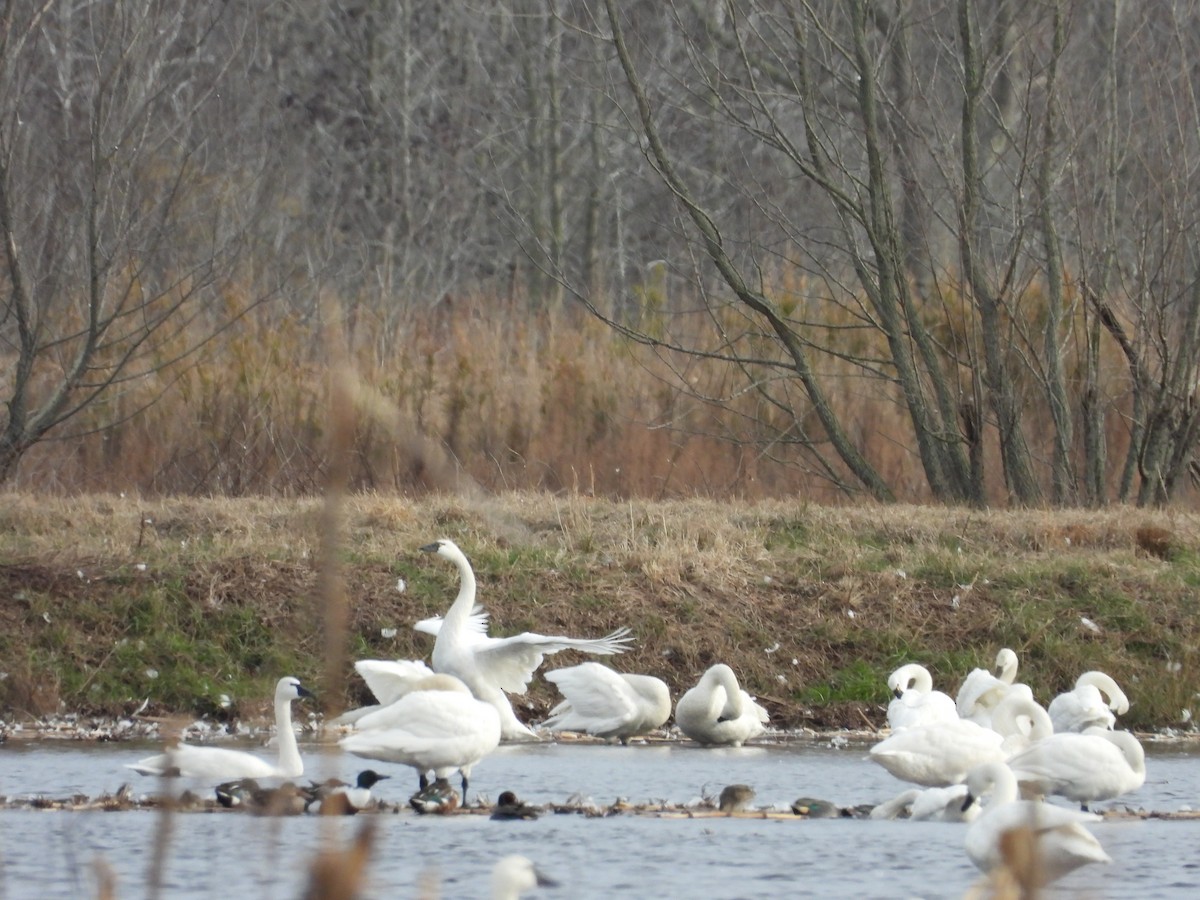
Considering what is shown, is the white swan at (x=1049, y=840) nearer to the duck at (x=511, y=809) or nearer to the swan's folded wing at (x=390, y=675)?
the duck at (x=511, y=809)

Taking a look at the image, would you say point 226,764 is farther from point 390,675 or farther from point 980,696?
point 980,696

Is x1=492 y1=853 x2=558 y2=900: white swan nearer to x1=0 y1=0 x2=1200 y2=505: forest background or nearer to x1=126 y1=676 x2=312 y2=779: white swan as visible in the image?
x1=126 y1=676 x2=312 y2=779: white swan

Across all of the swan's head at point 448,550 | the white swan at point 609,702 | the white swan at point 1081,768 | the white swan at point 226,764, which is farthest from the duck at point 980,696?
the white swan at point 226,764

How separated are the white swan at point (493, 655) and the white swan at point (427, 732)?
58.7 inches

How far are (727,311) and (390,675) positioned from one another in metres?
10.2

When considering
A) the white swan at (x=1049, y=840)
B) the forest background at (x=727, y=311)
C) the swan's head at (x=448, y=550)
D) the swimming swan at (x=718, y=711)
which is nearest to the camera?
the white swan at (x=1049, y=840)

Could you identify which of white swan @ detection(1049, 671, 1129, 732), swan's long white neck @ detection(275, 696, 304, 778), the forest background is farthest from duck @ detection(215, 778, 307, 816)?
the forest background

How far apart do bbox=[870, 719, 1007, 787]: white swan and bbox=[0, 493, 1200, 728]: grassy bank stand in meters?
2.98

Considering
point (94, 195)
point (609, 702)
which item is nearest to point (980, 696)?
point (609, 702)

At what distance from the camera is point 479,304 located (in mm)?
19266

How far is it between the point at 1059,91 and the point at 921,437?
9.64 feet

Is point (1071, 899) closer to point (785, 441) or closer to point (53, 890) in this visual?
point (53, 890)

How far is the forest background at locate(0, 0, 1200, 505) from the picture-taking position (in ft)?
45.3

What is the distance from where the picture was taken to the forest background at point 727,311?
1382 cm
